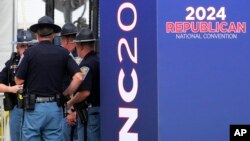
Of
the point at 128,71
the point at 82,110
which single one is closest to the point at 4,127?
the point at 82,110

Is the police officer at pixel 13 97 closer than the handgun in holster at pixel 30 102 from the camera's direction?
No

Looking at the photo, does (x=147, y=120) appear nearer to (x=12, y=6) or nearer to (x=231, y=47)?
(x=231, y=47)

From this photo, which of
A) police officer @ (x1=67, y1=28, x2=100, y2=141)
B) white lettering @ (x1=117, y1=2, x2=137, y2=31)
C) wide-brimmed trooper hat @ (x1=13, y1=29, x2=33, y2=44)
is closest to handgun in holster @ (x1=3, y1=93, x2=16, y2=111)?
wide-brimmed trooper hat @ (x1=13, y1=29, x2=33, y2=44)

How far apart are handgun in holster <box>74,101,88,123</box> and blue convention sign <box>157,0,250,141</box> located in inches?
58.6

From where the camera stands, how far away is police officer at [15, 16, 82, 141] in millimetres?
6332

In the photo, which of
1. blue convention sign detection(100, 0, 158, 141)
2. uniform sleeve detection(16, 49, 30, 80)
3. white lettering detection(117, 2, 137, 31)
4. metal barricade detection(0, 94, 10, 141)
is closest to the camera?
blue convention sign detection(100, 0, 158, 141)

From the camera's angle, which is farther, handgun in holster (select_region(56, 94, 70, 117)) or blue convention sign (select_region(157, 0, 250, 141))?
handgun in holster (select_region(56, 94, 70, 117))

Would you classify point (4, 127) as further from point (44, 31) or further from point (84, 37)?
point (44, 31)

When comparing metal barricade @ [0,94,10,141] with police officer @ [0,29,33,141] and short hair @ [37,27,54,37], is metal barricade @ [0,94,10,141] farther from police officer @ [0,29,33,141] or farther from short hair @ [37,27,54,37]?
short hair @ [37,27,54,37]

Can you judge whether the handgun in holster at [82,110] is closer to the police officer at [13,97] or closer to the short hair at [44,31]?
the short hair at [44,31]

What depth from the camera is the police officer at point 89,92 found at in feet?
22.1

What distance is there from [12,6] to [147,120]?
4579 millimetres

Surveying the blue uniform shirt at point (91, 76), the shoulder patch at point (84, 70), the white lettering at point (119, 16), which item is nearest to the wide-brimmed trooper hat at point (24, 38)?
the blue uniform shirt at point (91, 76)

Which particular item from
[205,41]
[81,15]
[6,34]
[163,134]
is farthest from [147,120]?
[6,34]
